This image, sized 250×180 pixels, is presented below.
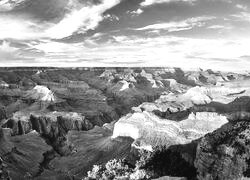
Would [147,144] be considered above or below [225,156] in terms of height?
below

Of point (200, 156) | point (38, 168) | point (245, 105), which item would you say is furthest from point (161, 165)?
point (245, 105)

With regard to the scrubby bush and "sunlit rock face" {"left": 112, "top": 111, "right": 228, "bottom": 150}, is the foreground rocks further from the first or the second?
the scrubby bush

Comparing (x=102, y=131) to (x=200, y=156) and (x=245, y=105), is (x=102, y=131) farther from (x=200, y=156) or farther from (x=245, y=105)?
(x=200, y=156)

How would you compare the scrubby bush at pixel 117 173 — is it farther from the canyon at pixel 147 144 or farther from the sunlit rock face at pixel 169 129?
the sunlit rock face at pixel 169 129

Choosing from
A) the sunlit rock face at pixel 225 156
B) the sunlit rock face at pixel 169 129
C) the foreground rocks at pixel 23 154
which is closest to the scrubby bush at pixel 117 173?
the sunlit rock face at pixel 225 156

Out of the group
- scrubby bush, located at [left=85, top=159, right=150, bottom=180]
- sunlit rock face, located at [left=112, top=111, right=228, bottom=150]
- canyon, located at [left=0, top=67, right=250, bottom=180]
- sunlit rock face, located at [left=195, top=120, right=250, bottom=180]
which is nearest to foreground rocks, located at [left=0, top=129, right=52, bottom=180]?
canyon, located at [left=0, top=67, right=250, bottom=180]

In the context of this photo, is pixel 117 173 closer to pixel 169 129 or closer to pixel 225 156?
pixel 225 156

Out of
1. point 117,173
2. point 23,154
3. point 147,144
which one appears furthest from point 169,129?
point 23,154

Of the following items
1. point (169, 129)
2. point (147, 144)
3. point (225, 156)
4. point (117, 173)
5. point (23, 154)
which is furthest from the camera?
point (23, 154)
